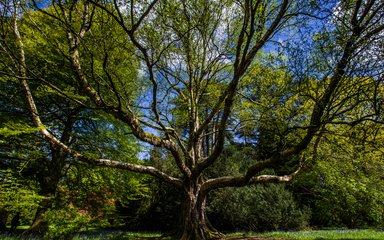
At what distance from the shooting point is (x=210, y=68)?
13.2 meters

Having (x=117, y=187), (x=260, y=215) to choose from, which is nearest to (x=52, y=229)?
(x=117, y=187)

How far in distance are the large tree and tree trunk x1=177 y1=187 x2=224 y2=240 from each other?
42 mm

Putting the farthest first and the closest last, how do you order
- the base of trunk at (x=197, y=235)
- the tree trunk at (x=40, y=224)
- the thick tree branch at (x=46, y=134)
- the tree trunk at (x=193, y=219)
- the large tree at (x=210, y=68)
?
1. the tree trunk at (x=40, y=224)
2. the tree trunk at (x=193, y=219)
3. the base of trunk at (x=197, y=235)
4. the thick tree branch at (x=46, y=134)
5. the large tree at (x=210, y=68)

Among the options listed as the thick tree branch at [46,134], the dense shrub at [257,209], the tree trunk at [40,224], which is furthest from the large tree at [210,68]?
the dense shrub at [257,209]

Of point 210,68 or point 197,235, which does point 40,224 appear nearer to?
point 197,235

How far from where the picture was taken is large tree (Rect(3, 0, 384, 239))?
6.11 meters

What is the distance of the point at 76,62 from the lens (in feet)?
28.8

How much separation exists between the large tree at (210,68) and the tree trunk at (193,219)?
42 millimetres

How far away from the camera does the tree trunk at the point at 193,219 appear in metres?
10.0

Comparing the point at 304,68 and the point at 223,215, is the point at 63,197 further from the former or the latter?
the point at 304,68

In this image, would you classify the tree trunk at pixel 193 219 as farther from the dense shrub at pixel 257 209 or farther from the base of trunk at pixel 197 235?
the dense shrub at pixel 257 209

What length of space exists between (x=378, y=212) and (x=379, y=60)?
1327 cm

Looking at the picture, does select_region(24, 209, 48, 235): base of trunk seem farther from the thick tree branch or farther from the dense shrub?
the dense shrub

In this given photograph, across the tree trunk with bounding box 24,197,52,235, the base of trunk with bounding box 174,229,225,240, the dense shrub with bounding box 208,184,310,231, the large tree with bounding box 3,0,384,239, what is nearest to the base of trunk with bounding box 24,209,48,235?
the tree trunk with bounding box 24,197,52,235
